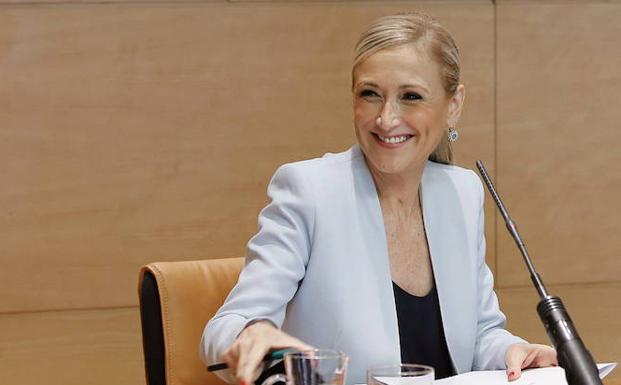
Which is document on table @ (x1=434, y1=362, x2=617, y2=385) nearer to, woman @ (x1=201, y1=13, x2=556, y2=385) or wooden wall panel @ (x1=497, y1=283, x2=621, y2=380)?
woman @ (x1=201, y1=13, x2=556, y2=385)

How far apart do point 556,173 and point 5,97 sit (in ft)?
6.11

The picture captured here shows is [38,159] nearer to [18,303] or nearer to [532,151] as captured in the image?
[18,303]

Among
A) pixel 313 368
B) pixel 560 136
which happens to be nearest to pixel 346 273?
pixel 313 368

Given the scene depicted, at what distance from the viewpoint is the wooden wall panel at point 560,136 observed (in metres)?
3.68

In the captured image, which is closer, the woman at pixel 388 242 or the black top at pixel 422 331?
the woman at pixel 388 242

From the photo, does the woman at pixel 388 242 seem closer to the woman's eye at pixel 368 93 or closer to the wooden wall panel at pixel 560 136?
the woman's eye at pixel 368 93

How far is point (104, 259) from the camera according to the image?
3.44 m

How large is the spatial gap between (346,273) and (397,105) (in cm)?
35

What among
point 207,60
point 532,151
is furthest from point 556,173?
point 207,60

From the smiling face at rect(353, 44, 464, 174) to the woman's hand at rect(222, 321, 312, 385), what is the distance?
2.19ft

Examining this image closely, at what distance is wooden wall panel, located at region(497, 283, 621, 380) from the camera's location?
12.3 ft

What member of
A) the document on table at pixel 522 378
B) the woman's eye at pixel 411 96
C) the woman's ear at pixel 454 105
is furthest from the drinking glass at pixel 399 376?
the woman's ear at pixel 454 105

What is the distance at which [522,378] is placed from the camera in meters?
1.83

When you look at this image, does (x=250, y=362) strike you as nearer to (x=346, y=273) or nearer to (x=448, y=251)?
(x=346, y=273)
